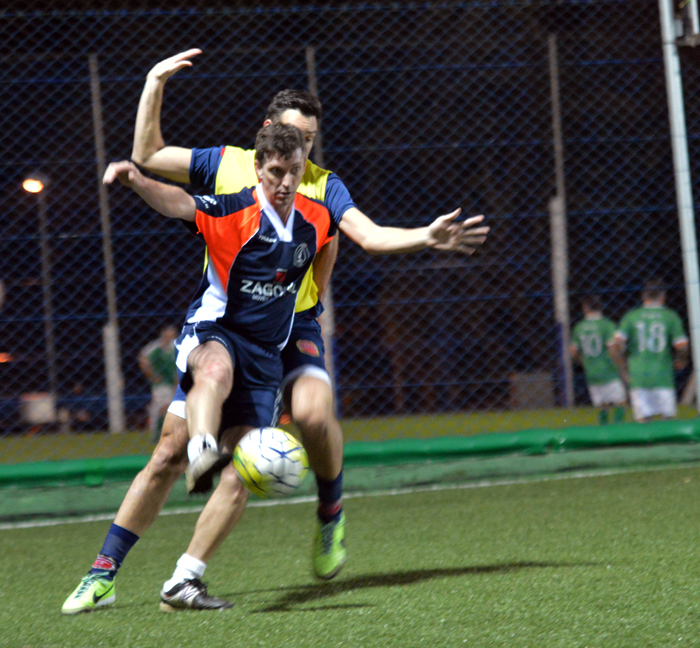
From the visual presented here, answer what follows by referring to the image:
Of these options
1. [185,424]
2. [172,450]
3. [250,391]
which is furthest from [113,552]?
[250,391]

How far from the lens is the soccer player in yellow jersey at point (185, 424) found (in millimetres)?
3281

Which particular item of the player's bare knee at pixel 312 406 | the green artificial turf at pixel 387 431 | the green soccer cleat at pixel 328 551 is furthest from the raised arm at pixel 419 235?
the green artificial turf at pixel 387 431

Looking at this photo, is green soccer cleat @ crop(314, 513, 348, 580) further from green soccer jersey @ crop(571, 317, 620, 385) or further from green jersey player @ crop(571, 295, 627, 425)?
green soccer jersey @ crop(571, 317, 620, 385)

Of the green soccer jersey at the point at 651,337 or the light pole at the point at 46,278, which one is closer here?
the light pole at the point at 46,278

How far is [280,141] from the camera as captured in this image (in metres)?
3.19

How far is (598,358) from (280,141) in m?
6.62

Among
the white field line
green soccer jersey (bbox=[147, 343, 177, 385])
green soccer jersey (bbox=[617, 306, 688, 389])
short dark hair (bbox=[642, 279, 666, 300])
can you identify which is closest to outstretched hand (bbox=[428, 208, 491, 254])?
the white field line

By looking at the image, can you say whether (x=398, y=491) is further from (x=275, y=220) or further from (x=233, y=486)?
(x=275, y=220)

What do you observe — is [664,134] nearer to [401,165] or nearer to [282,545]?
[401,165]

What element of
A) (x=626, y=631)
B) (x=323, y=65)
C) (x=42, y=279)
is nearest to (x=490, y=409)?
(x=323, y=65)

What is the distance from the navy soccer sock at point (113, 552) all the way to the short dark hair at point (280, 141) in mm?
1444

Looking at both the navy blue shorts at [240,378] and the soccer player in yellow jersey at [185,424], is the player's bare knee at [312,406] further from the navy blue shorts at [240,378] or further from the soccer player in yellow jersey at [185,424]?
the navy blue shorts at [240,378]

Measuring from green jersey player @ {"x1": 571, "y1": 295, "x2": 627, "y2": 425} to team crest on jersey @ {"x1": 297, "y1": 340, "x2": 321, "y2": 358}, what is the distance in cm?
510

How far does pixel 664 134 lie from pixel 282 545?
4720 millimetres
